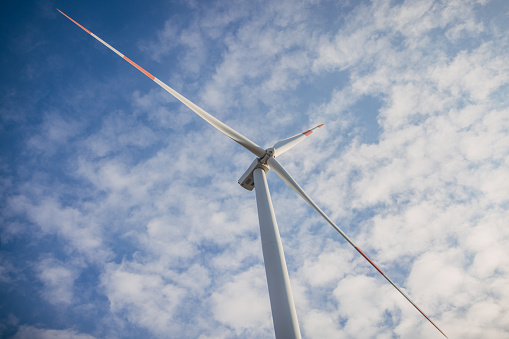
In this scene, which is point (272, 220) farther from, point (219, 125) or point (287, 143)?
point (287, 143)

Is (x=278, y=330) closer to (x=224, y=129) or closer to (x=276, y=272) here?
(x=276, y=272)

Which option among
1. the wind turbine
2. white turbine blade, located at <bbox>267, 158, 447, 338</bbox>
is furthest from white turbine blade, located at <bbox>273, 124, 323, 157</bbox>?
white turbine blade, located at <bbox>267, 158, 447, 338</bbox>

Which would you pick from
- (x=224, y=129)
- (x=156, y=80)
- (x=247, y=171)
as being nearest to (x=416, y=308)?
(x=247, y=171)

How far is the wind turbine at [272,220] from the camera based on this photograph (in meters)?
9.76

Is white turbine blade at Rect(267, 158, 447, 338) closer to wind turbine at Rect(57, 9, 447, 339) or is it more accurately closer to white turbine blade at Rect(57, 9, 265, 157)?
wind turbine at Rect(57, 9, 447, 339)

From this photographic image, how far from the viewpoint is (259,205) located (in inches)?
536

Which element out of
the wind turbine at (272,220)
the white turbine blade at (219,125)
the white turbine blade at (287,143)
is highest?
the white turbine blade at (287,143)

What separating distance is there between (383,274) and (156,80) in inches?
693

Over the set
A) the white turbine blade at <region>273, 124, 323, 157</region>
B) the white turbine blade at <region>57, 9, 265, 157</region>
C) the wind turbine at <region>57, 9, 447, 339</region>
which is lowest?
the wind turbine at <region>57, 9, 447, 339</region>

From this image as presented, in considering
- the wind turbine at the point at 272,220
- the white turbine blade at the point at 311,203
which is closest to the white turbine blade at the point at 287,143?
the wind turbine at the point at 272,220

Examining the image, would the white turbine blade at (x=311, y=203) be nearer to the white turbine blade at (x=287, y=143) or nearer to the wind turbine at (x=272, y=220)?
the wind turbine at (x=272, y=220)

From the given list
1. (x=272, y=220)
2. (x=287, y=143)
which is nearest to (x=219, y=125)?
(x=287, y=143)

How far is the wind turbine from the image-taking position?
9758 millimetres

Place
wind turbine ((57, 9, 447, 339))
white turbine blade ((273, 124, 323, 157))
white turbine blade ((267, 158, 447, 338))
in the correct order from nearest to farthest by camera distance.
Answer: wind turbine ((57, 9, 447, 339)), white turbine blade ((267, 158, 447, 338)), white turbine blade ((273, 124, 323, 157))
